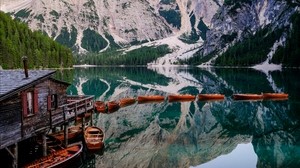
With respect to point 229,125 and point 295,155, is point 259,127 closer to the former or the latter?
point 229,125

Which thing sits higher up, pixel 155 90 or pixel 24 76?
pixel 24 76

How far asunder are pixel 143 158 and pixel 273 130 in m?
22.5

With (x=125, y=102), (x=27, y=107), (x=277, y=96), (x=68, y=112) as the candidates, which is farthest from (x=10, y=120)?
(x=277, y=96)

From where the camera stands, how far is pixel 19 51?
173 metres

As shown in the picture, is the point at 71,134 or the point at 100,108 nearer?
the point at 71,134

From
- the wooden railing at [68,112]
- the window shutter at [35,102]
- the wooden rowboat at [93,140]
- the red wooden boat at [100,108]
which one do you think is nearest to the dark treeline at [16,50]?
the red wooden boat at [100,108]

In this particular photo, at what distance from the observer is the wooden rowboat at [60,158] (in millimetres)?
33781

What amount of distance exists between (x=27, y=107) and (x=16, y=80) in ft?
8.08

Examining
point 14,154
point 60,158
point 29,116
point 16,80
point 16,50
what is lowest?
point 60,158

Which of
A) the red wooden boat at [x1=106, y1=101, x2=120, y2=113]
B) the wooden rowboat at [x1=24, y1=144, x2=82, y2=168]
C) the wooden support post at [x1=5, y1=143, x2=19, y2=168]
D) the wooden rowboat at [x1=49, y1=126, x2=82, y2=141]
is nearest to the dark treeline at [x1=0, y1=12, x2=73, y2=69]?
the red wooden boat at [x1=106, y1=101, x2=120, y2=113]

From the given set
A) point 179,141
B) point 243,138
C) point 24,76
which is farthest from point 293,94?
point 24,76

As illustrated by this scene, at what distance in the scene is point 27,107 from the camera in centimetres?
3456

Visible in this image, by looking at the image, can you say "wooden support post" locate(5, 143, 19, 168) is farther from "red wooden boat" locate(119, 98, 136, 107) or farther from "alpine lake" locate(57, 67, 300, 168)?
"red wooden boat" locate(119, 98, 136, 107)

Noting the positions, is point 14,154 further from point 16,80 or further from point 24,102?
point 16,80
